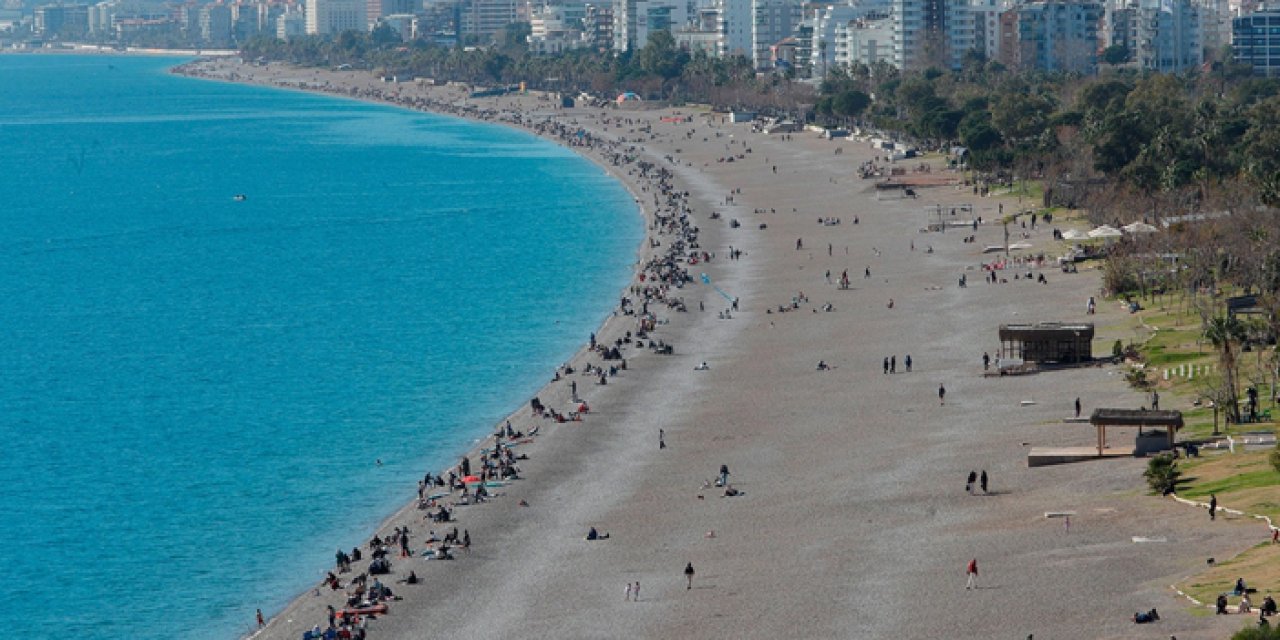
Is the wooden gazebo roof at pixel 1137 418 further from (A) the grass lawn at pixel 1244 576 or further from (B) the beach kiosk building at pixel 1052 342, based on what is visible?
(B) the beach kiosk building at pixel 1052 342

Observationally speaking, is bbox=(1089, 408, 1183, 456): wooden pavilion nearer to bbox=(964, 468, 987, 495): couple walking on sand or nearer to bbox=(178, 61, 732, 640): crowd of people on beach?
bbox=(964, 468, 987, 495): couple walking on sand

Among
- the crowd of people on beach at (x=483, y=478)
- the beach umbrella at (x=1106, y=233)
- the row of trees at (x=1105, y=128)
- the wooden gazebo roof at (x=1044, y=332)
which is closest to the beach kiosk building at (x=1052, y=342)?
the wooden gazebo roof at (x=1044, y=332)

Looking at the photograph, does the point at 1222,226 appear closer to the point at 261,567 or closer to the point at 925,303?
the point at 925,303

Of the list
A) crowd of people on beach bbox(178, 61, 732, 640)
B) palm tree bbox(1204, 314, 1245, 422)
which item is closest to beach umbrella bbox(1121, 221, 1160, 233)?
crowd of people on beach bbox(178, 61, 732, 640)

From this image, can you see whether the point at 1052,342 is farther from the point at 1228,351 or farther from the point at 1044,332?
the point at 1228,351

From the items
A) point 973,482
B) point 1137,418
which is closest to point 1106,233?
point 1137,418

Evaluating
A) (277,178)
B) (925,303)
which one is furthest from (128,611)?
(277,178)
